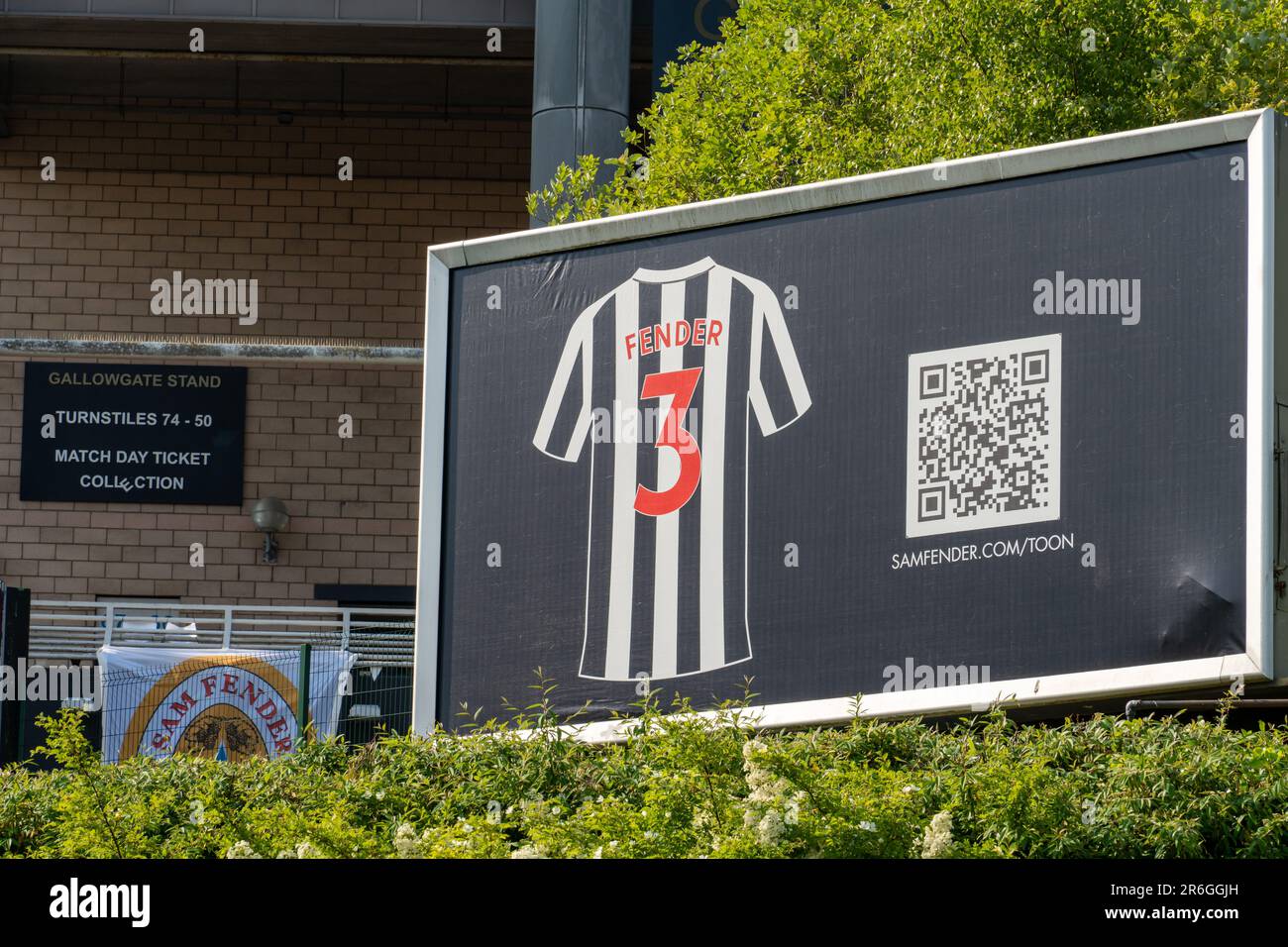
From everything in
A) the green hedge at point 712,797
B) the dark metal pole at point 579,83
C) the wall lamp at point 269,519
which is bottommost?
the green hedge at point 712,797

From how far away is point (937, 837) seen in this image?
4.50m

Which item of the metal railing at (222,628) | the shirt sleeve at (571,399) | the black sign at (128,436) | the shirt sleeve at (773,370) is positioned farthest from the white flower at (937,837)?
the black sign at (128,436)

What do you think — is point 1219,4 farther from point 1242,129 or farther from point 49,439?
point 49,439

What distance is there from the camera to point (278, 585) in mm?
22703

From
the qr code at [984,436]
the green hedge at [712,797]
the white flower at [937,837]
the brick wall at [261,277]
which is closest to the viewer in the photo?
the white flower at [937,837]

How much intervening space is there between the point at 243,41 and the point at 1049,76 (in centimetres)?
1391

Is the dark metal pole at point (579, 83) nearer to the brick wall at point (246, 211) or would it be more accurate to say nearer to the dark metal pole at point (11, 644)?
the dark metal pole at point (11, 644)

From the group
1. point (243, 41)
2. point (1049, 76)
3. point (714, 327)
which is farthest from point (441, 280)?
point (243, 41)

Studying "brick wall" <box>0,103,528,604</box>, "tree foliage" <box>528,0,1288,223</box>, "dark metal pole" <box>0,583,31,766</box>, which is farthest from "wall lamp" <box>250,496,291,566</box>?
"tree foliage" <box>528,0,1288,223</box>

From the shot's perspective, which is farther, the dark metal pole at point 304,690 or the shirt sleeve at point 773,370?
the dark metal pole at point 304,690

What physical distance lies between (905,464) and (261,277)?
59.4 feet

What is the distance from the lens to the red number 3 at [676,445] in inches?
283

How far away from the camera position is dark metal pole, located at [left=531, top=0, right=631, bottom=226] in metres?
15.4

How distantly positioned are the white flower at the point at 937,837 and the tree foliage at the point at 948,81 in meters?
6.84
